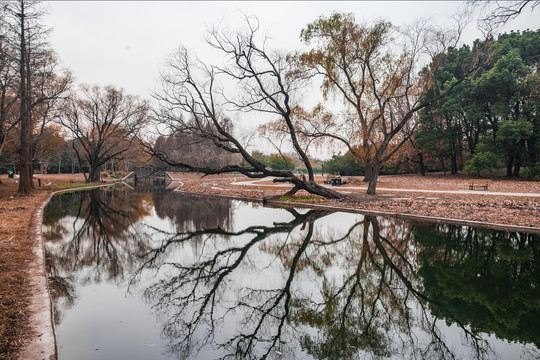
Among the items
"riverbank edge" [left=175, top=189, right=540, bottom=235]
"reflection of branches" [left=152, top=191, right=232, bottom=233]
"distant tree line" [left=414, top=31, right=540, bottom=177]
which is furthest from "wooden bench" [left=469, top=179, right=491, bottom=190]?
"reflection of branches" [left=152, top=191, right=232, bottom=233]

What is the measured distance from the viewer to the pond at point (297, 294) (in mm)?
4746

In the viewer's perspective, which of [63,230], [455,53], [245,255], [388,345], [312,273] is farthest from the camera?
[455,53]

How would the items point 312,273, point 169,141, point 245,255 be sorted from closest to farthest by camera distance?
1. point 312,273
2. point 245,255
3. point 169,141

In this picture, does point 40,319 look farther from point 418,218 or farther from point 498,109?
point 498,109

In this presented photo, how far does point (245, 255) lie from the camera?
369 inches

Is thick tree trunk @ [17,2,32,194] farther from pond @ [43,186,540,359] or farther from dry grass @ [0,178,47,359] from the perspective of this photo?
pond @ [43,186,540,359]

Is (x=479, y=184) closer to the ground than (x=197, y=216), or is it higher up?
higher up

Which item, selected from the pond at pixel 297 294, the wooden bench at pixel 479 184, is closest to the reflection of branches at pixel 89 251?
the pond at pixel 297 294

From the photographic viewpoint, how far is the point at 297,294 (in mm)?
6551

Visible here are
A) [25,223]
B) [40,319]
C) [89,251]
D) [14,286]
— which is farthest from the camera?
[25,223]

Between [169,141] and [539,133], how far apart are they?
76.2m

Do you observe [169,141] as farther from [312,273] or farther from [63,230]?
[312,273]

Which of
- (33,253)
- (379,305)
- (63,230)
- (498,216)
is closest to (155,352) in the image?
(379,305)

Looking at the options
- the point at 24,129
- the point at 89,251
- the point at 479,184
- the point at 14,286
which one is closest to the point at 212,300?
the point at 14,286
